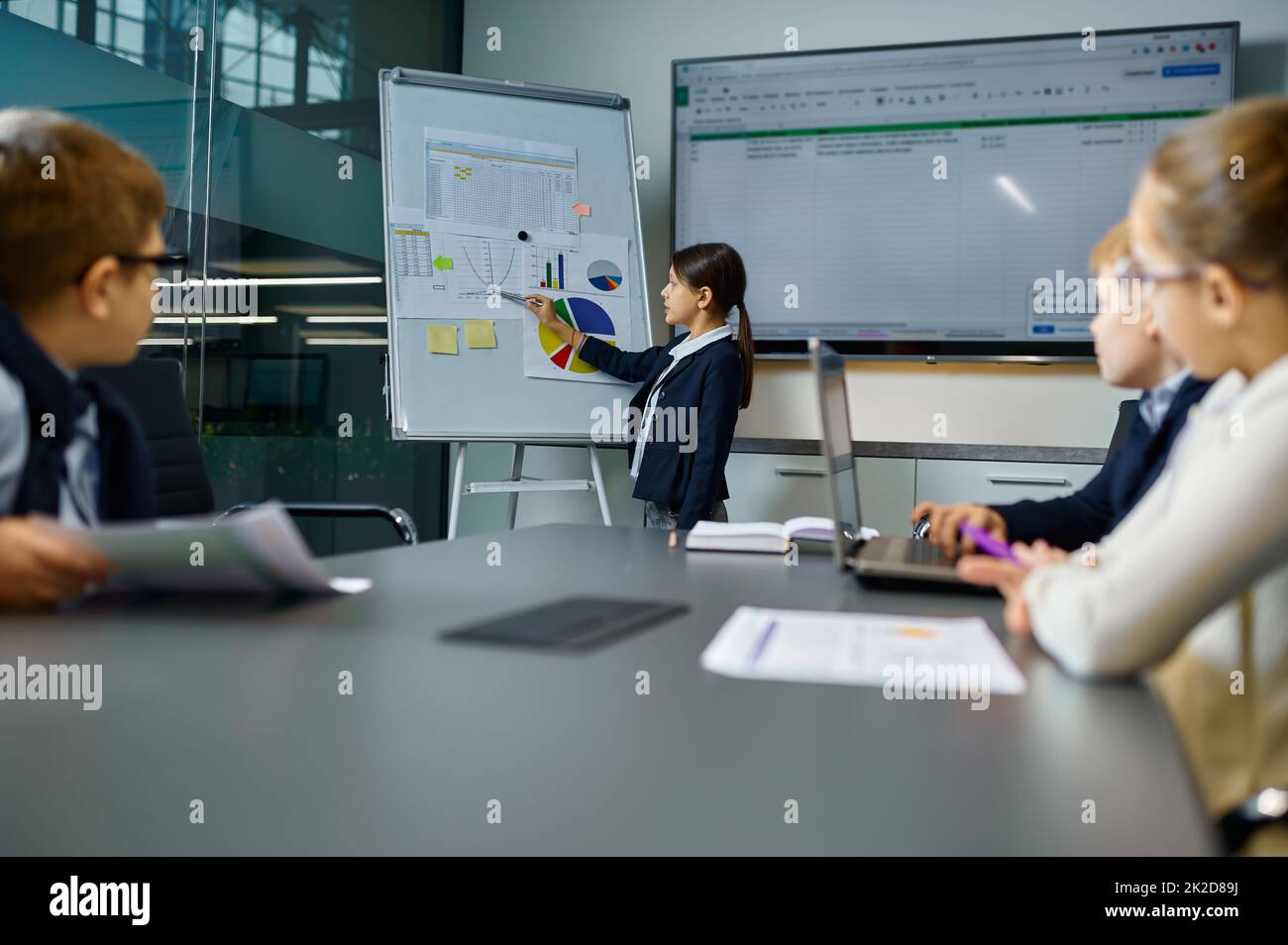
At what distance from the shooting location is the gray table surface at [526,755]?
19.5 inches

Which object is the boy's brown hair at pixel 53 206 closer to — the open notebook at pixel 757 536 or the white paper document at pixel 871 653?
the white paper document at pixel 871 653

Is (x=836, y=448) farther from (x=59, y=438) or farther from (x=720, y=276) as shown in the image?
(x=720, y=276)

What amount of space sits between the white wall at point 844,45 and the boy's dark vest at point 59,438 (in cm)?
298

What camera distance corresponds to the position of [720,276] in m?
3.18

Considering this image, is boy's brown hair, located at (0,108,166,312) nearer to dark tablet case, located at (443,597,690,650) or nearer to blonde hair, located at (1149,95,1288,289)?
dark tablet case, located at (443,597,690,650)

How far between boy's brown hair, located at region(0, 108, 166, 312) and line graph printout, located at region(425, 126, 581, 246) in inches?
95.2

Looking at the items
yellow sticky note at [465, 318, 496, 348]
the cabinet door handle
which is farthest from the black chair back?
the cabinet door handle

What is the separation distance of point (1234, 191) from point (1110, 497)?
3.22 ft

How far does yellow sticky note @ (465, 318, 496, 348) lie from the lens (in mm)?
3406

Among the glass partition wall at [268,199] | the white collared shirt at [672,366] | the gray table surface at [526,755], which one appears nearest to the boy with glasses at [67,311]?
the gray table surface at [526,755]

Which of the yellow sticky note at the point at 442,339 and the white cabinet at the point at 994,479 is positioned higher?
the yellow sticky note at the point at 442,339

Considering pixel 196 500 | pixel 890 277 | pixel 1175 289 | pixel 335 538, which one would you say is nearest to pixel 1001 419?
pixel 890 277

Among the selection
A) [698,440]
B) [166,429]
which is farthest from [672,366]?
[166,429]
